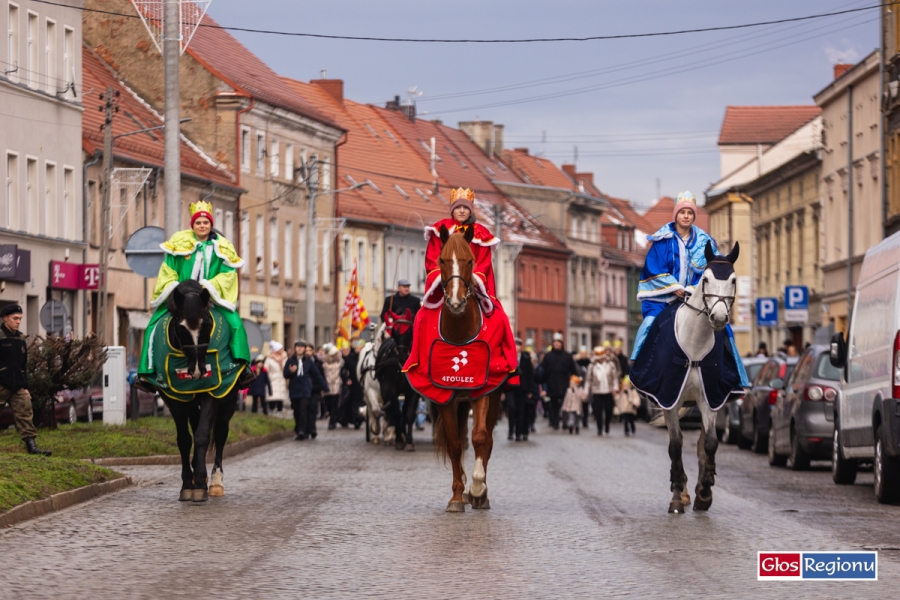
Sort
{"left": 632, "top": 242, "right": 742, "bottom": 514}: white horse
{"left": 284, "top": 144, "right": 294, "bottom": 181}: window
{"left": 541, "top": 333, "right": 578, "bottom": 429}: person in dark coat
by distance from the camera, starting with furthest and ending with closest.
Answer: {"left": 284, "top": 144, "right": 294, "bottom": 181}: window < {"left": 541, "top": 333, "right": 578, "bottom": 429}: person in dark coat < {"left": 632, "top": 242, "right": 742, "bottom": 514}: white horse

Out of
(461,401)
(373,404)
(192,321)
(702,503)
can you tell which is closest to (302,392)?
(373,404)

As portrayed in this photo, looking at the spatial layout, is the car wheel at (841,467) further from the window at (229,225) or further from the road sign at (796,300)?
the window at (229,225)

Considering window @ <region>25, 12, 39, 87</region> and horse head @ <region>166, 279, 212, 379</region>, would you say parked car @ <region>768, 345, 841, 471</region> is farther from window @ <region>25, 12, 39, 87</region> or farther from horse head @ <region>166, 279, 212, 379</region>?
window @ <region>25, 12, 39, 87</region>

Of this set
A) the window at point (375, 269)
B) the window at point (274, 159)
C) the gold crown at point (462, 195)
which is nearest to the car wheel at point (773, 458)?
the gold crown at point (462, 195)

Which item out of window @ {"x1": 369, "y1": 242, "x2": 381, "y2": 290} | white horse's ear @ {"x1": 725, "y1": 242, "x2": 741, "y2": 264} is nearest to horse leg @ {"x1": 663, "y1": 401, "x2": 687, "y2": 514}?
white horse's ear @ {"x1": 725, "y1": 242, "x2": 741, "y2": 264}

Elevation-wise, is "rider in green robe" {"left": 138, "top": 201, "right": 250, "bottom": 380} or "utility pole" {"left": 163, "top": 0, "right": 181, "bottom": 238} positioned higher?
"utility pole" {"left": 163, "top": 0, "right": 181, "bottom": 238}

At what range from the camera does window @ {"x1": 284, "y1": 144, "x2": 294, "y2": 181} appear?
73.3 m

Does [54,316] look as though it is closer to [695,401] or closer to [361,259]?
[695,401]

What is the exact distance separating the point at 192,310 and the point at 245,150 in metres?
53.5

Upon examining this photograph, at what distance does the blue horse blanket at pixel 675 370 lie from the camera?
51.4 ft

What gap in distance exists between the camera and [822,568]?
10.1m

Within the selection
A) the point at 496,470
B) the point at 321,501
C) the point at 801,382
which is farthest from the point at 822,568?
the point at 801,382

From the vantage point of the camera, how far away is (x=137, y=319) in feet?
184

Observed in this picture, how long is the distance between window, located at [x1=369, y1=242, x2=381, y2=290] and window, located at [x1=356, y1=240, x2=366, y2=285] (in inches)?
32.1
